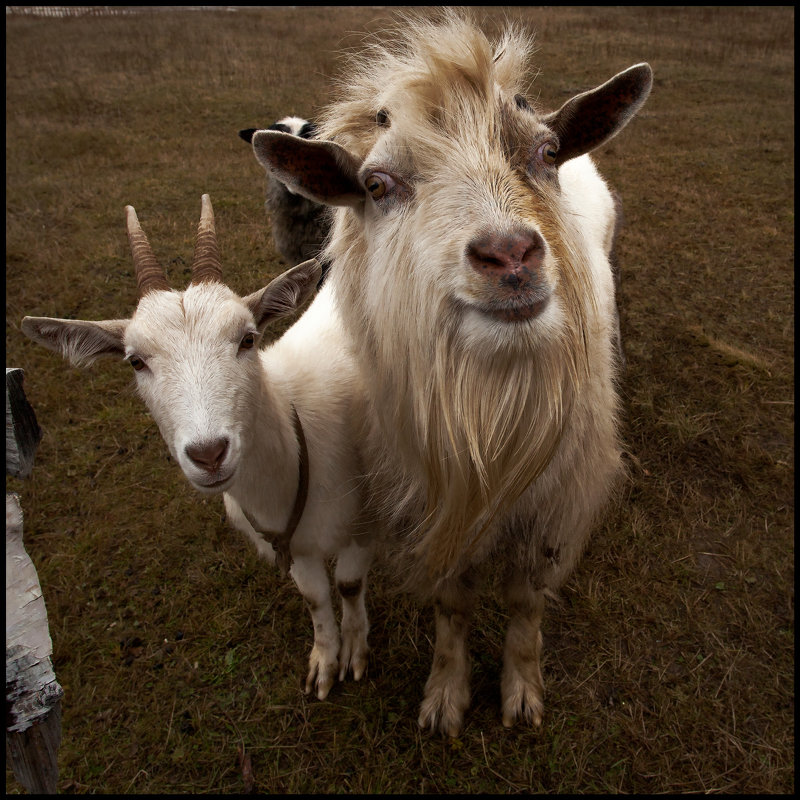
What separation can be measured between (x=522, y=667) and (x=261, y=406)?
1.70 m

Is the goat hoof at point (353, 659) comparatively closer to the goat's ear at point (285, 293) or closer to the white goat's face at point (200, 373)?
the white goat's face at point (200, 373)

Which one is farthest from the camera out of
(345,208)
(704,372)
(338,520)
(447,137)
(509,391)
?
(704,372)

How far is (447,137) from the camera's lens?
1.60 meters

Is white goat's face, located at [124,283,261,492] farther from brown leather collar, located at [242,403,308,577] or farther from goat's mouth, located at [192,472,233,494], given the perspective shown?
brown leather collar, located at [242,403,308,577]

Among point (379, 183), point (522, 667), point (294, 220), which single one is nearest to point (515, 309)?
point (379, 183)

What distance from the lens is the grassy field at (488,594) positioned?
8.33ft

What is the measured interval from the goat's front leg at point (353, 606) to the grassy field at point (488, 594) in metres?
0.12

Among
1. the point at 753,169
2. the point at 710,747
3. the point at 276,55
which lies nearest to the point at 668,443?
the point at 710,747

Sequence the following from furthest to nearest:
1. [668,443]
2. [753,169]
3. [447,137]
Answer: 1. [753,169]
2. [668,443]
3. [447,137]

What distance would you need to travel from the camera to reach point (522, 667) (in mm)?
2633

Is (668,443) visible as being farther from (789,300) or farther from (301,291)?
(301,291)

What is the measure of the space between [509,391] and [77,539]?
3209 mm

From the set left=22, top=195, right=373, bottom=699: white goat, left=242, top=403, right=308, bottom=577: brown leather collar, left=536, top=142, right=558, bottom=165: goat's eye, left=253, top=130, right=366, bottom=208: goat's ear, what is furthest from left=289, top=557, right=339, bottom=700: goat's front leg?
left=536, top=142, right=558, bottom=165: goat's eye

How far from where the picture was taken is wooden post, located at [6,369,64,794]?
1.13 m
